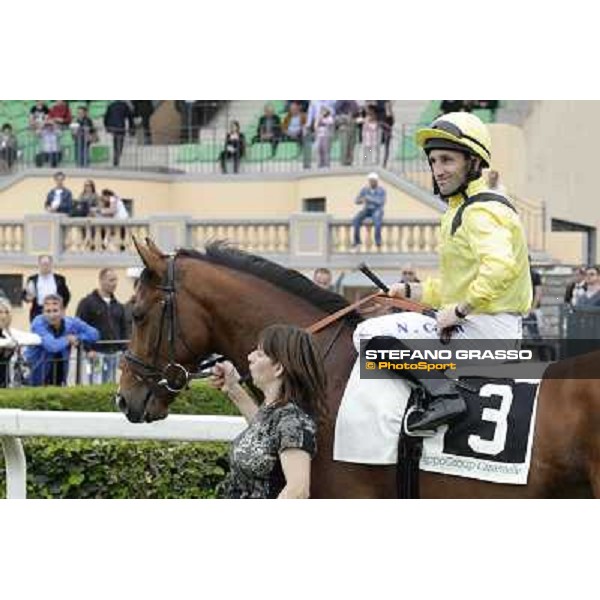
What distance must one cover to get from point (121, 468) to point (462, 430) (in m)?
3.04

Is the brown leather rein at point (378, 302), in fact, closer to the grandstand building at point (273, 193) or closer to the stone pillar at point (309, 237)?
the grandstand building at point (273, 193)

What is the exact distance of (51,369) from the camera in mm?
11266

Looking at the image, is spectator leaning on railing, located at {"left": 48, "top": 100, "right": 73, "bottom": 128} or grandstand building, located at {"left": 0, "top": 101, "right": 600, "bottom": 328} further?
spectator leaning on railing, located at {"left": 48, "top": 100, "right": 73, "bottom": 128}

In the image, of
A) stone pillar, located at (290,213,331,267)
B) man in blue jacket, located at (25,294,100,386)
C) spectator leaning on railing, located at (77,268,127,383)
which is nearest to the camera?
man in blue jacket, located at (25,294,100,386)

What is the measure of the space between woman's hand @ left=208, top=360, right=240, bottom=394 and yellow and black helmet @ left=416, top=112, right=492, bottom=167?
3.69 feet

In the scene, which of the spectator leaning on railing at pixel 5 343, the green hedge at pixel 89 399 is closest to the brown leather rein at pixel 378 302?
the green hedge at pixel 89 399

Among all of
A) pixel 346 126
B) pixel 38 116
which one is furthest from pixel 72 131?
pixel 346 126

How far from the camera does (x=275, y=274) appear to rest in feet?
18.8

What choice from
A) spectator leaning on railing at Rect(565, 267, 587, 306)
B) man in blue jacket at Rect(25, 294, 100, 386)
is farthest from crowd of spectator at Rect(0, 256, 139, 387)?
spectator leaning on railing at Rect(565, 267, 587, 306)

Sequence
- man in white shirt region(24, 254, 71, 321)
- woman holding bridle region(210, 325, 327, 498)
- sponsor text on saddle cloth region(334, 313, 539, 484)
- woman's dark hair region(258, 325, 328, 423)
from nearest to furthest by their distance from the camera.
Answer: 1. woman holding bridle region(210, 325, 327, 498)
2. woman's dark hair region(258, 325, 328, 423)
3. sponsor text on saddle cloth region(334, 313, 539, 484)
4. man in white shirt region(24, 254, 71, 321)

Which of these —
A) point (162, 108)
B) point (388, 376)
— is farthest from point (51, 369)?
point (162, 108)

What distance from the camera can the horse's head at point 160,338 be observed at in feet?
18.7

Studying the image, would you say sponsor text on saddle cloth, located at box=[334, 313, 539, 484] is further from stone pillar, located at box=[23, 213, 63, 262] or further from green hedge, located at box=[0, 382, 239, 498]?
stone pillar, located at box=[23, 213, 63, 262]

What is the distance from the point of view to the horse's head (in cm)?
571
